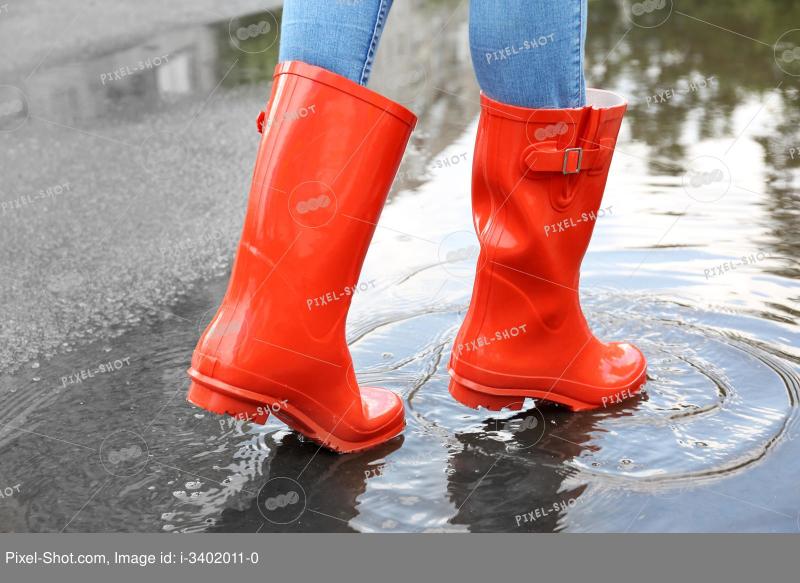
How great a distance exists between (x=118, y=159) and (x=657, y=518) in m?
2.68

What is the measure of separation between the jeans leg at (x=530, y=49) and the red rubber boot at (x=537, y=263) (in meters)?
0.03

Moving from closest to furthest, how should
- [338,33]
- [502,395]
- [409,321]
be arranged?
[338,33], [502,395], [409,321]

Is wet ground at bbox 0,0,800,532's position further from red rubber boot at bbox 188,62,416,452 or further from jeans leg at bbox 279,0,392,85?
jeans leg at bbox 279,0,392,85

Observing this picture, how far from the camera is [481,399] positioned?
1849 mm

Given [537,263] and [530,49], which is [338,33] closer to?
[530,49]

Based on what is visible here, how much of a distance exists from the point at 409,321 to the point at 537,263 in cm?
53

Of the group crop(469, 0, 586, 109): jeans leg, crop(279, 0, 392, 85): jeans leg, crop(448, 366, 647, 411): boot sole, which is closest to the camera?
crop(279, 0, 392, 85): jeans leg

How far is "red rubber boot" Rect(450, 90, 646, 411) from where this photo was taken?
1.72m

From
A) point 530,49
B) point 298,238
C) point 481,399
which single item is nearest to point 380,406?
point 481,399

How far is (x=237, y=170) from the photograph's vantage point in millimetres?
3539

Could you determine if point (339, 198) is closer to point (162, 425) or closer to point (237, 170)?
point (162, 425)

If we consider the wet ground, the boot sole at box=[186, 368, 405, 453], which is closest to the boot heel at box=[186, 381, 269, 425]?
the boot sole at box=[186, 368, 405, 453]

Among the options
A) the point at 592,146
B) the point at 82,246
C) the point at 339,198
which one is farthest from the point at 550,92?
the point at 82,246

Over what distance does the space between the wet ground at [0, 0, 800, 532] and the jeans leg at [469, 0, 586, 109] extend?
59cm
